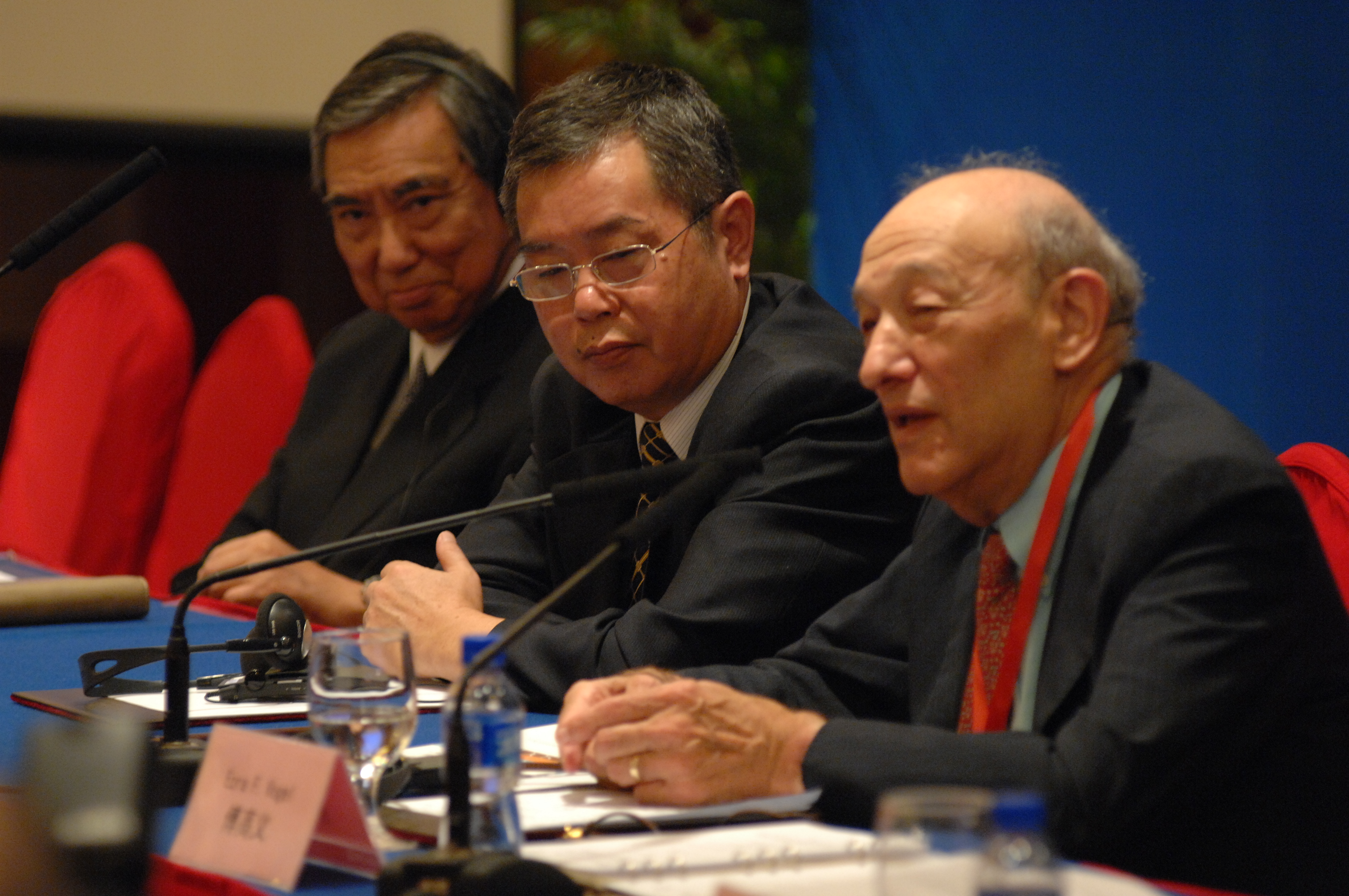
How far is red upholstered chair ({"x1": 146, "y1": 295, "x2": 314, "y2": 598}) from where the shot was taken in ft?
12.1

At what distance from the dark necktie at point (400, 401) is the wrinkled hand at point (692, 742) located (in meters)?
1.78

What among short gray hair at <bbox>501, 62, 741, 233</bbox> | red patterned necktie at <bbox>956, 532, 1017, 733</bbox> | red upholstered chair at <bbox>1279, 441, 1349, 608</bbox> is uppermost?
short gray hair at <bbox>501, 62, 741, 233</bbox>

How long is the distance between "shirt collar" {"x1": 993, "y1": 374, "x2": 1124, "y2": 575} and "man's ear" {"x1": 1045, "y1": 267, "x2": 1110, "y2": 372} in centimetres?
4

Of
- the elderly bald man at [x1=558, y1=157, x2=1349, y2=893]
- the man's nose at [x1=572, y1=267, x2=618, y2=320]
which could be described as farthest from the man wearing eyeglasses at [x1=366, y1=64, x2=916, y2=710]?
the elderly bald man at [x1=558, y1=157, x2=1349, y2=893]

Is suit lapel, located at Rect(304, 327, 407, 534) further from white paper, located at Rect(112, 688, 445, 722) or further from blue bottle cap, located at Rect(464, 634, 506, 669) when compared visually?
blue bottle cap, located at Rect(464, 634, 506, 669)

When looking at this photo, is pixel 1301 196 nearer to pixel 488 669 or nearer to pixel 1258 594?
pixel 1258 594

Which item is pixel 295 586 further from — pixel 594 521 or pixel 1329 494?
pixel 1329 494

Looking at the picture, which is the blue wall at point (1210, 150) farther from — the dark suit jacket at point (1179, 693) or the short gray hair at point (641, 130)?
the dark suit jacket at point (1179, 693)

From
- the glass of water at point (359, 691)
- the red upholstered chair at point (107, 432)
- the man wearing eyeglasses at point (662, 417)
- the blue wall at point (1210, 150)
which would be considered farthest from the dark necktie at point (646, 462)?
the red upholstered chair at point (107, 432)

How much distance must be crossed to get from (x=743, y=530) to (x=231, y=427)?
230 cm

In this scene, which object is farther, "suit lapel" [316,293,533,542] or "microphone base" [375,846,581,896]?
"suit lapel" [316,293,533,542]

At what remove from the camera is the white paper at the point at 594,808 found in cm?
122

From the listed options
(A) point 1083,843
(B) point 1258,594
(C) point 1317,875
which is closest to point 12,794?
(A) point 1083,843

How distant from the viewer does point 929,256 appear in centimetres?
143
